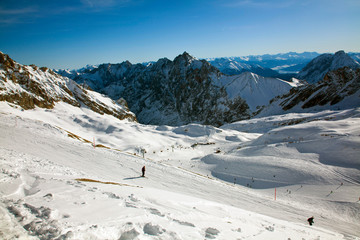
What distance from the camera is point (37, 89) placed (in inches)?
2857

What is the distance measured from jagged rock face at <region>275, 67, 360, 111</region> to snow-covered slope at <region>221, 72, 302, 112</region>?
31360 mm

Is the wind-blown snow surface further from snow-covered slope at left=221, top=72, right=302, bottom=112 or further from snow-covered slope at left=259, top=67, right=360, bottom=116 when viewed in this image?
snow-covered slope at left=221, top=72, right=302, bottom=112

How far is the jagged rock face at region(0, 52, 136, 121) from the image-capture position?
2483 inches

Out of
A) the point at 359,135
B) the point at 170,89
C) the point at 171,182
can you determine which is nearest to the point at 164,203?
the point at 171,182

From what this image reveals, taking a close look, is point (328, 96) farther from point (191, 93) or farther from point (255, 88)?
point (191, 93)

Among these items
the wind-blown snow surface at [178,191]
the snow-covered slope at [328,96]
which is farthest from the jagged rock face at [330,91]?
the wind-blown snow surface at [178,191]

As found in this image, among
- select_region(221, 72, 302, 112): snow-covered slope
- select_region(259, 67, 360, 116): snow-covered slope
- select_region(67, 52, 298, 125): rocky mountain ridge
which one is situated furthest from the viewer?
select_region(67, 52, 298, 125): rocky mountain ridge

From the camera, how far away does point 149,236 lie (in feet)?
18.1

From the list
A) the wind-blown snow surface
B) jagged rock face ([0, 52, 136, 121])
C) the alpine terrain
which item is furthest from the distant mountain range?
the wind-blown snow surface

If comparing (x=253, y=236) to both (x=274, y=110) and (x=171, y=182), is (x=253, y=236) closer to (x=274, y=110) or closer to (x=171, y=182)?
(x=171, y=182)

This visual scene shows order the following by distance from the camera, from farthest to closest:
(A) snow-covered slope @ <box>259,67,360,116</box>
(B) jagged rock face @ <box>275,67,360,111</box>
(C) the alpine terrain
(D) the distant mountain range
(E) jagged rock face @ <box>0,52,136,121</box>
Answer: (D) the distant mountain range → (B) jagged rock face @ <box>275,67,360,111</box> → (A) snow-covered slope @ <box>259,67,360,116</box> → (E) jagged rock face @ <box>0,52,136,121</box> → (C) the alpine terrain

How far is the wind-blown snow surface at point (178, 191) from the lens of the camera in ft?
19.6

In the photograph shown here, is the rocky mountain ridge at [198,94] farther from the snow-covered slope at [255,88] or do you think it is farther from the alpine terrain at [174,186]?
the alpine terrain at [174,186]

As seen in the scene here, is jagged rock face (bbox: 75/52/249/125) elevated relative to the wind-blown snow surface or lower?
elevated
